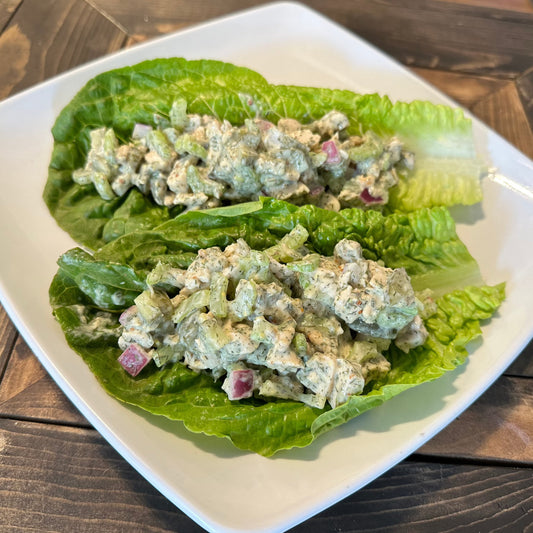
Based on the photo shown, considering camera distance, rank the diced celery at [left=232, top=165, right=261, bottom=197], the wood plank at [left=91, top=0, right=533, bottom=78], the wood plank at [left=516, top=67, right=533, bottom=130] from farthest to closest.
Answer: the wood plank at [left=91, top=0, right=533, bottom=78] < the wood plank at [left=516, top=67, right=533, bottom=130] < the diced celery at [left=232, top=165, right=261, bottom=197]

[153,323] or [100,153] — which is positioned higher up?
[100,153]

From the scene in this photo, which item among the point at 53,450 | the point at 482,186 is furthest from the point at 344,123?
the point at 53,450

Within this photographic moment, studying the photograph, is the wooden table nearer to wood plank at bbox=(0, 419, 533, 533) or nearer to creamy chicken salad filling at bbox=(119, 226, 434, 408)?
wood plank at bbox=(0, 419, 533, 533)

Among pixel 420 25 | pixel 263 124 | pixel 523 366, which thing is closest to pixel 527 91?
pixel 420 25

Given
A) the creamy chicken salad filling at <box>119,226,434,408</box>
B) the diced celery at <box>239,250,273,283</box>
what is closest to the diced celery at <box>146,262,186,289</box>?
the creamy chicken salad filling at <box>119,226,434,408</box>

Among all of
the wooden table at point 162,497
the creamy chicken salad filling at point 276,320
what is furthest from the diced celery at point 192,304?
the wooden table at point 162,497

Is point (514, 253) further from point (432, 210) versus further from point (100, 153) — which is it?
point (100, 153)

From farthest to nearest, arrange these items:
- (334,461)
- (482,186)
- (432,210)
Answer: (482,186) < (432,210) < (334,461)
